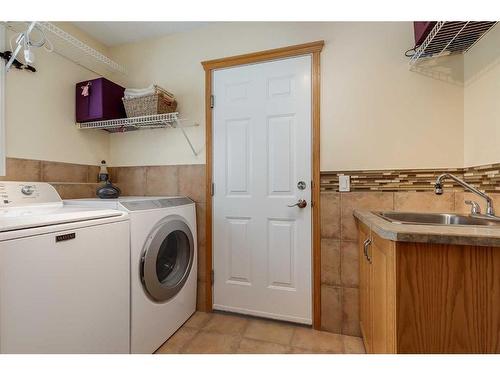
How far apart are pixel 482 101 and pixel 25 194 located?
2698 millimetres

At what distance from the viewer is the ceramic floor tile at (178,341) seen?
1.51 m

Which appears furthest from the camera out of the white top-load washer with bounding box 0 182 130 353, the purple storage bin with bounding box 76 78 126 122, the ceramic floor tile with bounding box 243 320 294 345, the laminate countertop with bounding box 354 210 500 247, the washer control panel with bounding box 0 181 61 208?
the purple storage bin with bounding box 76 78 126 122

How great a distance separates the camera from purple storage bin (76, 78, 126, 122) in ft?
6.06

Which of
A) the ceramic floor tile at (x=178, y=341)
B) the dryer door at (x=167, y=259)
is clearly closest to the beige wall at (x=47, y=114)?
the dryer door at (x=167, y=259)

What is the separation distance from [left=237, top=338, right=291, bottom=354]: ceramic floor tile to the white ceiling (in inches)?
95.1

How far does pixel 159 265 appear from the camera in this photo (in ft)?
5.41

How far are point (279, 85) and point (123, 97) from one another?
4.21 feet

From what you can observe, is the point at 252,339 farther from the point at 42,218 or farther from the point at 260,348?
the point at 42,218

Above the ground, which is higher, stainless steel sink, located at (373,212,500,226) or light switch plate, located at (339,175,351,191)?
light switch plate, located at (339,175,351,191)

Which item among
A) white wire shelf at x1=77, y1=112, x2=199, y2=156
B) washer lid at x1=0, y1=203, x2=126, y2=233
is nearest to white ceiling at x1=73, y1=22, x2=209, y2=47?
white wire shelf at x1=77, y1=112, x2=199, y2=156

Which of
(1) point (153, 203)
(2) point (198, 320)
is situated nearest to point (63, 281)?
(1) point (153, 203)

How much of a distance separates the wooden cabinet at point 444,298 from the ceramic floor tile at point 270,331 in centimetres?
94

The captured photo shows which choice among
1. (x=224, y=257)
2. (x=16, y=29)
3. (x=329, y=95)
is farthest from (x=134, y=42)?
(x=224, y=257)

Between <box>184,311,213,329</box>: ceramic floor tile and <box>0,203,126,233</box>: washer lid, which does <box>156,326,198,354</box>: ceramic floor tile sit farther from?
<box>0,203,126,233</box>: washer lid
